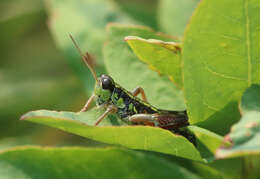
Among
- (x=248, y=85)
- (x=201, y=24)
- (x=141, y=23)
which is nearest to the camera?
(x=201, y=24)

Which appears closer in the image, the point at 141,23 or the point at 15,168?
the point at 15,168

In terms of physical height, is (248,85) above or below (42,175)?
above

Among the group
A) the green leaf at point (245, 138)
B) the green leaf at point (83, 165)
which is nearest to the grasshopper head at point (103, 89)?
the green leaf at point (83, 165)

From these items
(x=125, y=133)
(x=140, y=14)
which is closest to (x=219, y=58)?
(x=125, y=133)

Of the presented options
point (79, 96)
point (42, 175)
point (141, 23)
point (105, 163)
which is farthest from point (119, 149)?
point (79, 96)

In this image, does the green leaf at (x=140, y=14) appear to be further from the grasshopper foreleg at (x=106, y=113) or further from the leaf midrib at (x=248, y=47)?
the leaf midrib at (x=248, y=47)

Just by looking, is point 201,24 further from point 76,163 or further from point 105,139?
point 76,163
